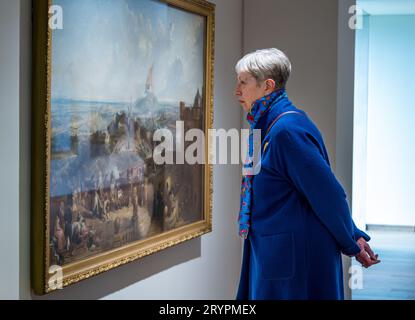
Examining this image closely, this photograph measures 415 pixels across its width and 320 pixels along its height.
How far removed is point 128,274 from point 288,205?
929 millimetres

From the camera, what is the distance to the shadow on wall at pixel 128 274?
290 cm

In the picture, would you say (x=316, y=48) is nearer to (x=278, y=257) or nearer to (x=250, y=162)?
(x=250, y=162)

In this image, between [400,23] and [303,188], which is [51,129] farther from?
[400,23]

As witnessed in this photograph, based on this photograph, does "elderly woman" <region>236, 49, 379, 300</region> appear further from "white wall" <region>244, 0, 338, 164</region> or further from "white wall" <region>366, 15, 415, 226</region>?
"white wall" <region>366, 15, 415, 226</region>

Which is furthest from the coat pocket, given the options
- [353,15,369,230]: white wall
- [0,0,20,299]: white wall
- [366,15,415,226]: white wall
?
[366,15,415,226]: white wall

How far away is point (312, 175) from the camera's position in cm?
274

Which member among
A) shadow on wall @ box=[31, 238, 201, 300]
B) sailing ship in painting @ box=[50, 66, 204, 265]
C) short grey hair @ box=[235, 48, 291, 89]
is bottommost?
shadow on wall @ box=[31, 238, 201, 300]

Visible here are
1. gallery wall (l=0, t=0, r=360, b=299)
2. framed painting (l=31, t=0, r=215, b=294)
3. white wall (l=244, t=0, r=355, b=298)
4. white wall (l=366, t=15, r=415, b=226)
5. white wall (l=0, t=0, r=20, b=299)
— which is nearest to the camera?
white wall (l=0, t=0, r=20, b=299)

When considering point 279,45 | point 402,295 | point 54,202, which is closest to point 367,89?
point 402,295

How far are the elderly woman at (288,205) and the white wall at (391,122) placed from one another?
7.63 metres

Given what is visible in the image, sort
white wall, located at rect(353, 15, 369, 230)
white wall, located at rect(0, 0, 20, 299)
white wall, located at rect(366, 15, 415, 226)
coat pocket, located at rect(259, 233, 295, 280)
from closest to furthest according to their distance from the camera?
white wall, located at rect(0, 0, 20, 299), coat pocket, located at rect(259, 233, 295, 280), white wall, located at rect(353, 15, 369, 230), white wall, located at rect(366, 15, 415, 226)

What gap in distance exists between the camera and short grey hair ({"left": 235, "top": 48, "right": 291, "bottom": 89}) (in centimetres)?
293

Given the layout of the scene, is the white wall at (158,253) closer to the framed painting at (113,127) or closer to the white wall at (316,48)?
the framed painting at (113,127)

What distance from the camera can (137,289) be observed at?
3.43 metres
